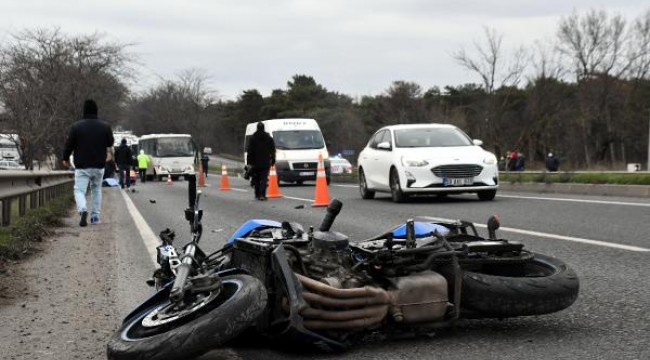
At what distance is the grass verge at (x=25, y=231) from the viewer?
763cm

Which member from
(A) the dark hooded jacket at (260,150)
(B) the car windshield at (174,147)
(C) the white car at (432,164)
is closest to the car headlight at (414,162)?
(C) the white car at (432,164)

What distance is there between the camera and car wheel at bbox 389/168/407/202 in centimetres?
1531

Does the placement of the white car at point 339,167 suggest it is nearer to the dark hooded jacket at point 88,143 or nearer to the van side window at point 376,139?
the van side window at point 376,139

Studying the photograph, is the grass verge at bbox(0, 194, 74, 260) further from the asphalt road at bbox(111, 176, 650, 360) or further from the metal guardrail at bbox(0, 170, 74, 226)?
the asphalt road at bbox(111, 176, 650, 360)

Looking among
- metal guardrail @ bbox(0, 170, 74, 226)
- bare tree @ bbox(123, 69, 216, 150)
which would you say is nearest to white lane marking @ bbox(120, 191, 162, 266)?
metal guardrail @ bbox(0, 170, 74, 226)

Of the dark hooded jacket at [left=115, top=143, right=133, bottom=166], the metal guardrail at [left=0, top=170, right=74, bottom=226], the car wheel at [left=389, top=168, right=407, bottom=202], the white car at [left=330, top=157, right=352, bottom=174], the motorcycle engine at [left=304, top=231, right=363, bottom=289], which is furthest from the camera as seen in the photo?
the white car at [left=330, top=157, right=352, bottom=174]

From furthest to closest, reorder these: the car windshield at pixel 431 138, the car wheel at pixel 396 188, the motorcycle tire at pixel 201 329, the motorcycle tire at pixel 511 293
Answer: the car windshield at pixel 431 138
the car wheel at pixel 396 188
the motorcycle tire at pixel 511 293
the motorcycle tire at pixel 201 329

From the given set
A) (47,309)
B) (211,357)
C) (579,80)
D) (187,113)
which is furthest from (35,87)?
(187,113)

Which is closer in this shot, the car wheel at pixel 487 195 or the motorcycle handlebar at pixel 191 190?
the motorcycle handlebar at pixel 191 190

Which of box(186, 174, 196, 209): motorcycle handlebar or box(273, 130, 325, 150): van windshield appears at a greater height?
box(273, 130, 325, 150): van windshield

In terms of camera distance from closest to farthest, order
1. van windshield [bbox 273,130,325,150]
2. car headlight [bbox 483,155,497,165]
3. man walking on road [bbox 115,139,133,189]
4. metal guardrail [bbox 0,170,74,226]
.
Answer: metal guardrail [bbox 0,170,74,226], car headlight [bbox 483,155,497,165], van windshield [bbox 273,130,325,150], man walking on road [bbox 115,139,133,189]

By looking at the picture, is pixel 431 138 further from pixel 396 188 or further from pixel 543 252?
pixel 543 252

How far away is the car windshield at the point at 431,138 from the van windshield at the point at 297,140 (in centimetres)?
1318

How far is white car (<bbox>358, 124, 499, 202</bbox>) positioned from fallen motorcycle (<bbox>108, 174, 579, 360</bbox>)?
10385 mm
